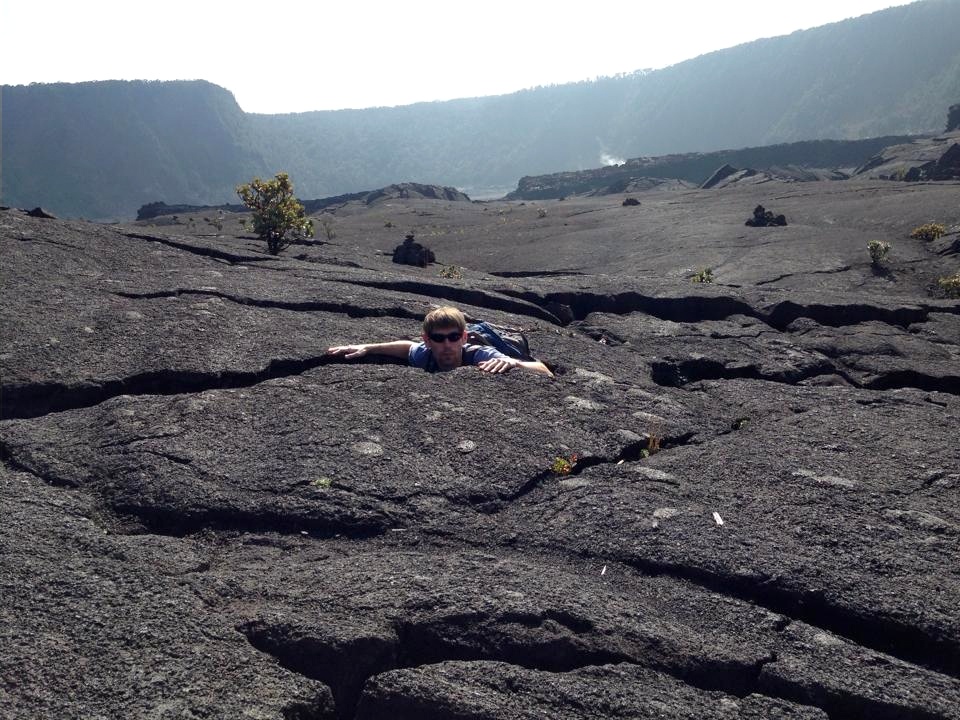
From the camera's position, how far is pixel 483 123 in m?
180

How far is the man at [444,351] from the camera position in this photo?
20.4ft

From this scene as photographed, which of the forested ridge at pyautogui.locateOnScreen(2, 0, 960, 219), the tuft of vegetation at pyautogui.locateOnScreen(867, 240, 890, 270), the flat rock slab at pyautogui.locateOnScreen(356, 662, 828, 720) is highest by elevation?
the forested ridge at pyautogui.locateOnScreen(2, 0, 960, 219)

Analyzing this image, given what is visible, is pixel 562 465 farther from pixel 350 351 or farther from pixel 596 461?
pixel 350 351

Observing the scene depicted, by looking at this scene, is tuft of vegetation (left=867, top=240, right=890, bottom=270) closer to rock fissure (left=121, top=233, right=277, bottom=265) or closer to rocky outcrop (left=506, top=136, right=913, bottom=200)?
rock fissure (left=121, top=233, right=277, bottom=265)

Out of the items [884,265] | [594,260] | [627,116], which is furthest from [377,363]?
[627,116]

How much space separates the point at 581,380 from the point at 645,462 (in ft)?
4.65

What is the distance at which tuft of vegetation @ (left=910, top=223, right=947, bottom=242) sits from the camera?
62.0ft

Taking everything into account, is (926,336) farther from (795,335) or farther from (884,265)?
(884,265)

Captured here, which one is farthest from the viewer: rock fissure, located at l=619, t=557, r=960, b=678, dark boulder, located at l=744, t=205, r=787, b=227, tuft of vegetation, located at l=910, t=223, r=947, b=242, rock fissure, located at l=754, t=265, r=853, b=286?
dark boulder, located at l=744, t=205, r=787, b=227

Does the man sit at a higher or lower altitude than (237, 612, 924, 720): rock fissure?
higher

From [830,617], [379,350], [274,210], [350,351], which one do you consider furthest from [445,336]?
[274,210]

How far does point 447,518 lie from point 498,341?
2.68 metres

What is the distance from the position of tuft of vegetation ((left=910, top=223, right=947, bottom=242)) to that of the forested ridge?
10502cm

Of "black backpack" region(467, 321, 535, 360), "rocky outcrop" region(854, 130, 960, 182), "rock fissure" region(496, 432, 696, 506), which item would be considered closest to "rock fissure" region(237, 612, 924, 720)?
"rock fissure" region(496, 432, 696, 506)
